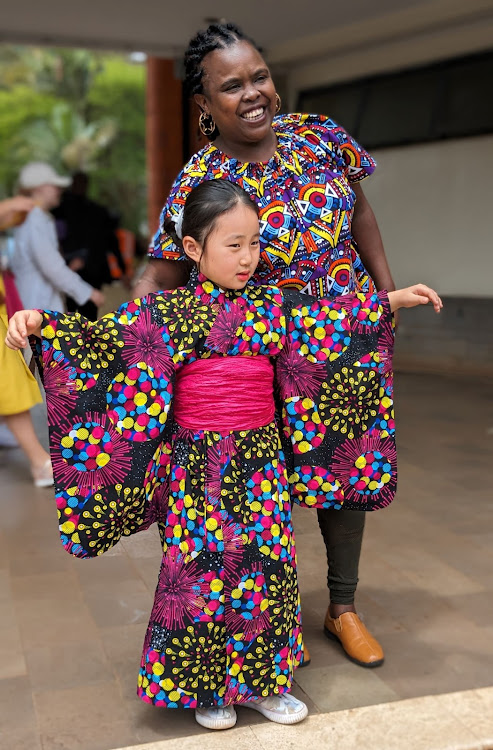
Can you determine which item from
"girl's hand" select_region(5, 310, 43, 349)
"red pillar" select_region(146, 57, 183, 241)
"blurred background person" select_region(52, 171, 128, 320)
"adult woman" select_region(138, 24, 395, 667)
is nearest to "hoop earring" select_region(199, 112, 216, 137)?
"adult woman" select_region(138, 24, 395, 667)

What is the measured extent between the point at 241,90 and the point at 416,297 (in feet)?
2.58

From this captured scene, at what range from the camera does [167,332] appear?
245cm

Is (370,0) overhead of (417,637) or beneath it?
overhead

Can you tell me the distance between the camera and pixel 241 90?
2637 mm

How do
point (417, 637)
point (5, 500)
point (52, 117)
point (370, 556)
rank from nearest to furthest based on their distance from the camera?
point (417, 637) < point (370, 556) < point (5, 500) < point (52, 117)

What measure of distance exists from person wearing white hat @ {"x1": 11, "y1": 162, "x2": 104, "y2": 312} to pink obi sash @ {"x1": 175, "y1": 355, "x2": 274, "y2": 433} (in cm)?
370

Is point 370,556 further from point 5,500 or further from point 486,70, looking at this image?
point 486,70

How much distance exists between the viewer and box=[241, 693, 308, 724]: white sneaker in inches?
99.9

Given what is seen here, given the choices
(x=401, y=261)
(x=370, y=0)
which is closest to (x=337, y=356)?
(x=370, y=0)

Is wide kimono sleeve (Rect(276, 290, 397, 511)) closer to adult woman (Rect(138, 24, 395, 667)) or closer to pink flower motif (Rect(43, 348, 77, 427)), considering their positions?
adult woman (Rect(138, 24, 395, 667))

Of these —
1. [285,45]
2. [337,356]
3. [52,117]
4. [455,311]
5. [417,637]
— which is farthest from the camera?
[52,117]

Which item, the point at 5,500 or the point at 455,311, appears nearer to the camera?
the point at 5,500

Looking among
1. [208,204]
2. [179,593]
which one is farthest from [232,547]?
[208,204]

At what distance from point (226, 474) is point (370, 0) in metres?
6.85
